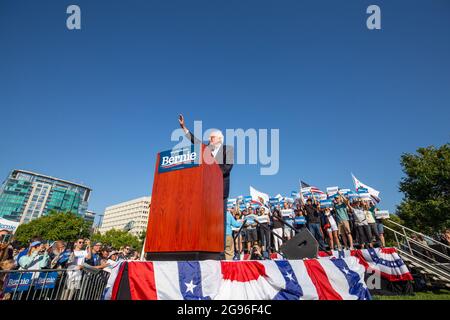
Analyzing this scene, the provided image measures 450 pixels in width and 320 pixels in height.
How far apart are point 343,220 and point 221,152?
756 centimetres

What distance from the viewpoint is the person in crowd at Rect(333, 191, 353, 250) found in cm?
850

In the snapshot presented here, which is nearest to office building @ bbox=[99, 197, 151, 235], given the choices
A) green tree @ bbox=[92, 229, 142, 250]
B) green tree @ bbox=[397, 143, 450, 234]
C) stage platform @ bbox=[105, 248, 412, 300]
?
green tree @ bbox=[92, 229, 142, 250]

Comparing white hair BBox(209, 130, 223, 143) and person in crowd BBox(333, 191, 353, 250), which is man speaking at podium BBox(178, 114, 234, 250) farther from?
person in crowd BBox(333, 191, 353, 250)

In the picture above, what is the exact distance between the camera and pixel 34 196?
12038 centimetres

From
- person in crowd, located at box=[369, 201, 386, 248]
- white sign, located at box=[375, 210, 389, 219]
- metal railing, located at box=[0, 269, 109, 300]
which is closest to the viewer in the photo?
metal railing, located at box=[0, 269, 109, 300]

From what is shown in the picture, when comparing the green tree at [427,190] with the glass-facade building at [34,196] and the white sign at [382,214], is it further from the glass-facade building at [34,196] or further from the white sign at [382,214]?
the glass-facade building at [34,196]

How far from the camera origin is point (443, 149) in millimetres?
20641

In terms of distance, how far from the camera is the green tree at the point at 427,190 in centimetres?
1848

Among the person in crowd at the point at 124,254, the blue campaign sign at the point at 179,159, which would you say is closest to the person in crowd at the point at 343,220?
the blue campaign sign at the point at 179,159

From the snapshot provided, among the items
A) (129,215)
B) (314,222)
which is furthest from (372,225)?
(129,215)

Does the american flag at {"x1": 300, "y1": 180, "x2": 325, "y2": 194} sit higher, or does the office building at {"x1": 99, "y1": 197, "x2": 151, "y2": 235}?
the office building at {"x1": 99, "y1": 197, "x2": 151, "y2": 235}

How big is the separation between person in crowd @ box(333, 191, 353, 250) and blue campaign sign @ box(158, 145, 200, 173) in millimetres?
8135

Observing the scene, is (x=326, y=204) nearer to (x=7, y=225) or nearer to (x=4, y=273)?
(x=4, y=273)
